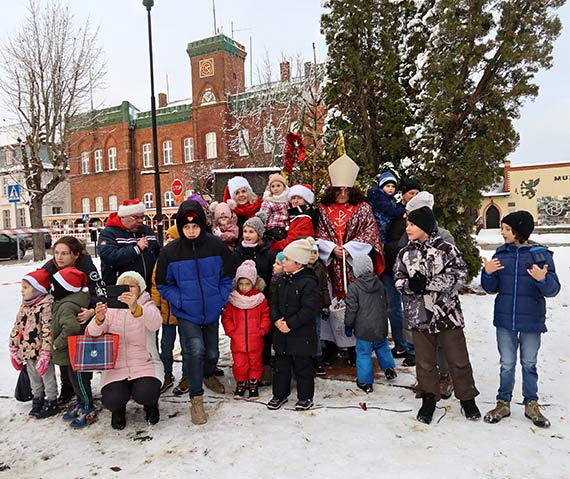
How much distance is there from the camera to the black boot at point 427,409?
3521mm

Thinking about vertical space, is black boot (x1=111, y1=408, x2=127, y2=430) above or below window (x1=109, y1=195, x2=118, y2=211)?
below

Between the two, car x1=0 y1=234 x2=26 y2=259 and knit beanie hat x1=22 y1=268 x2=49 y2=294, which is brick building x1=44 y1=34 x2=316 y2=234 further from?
knit beanie hat x1=22 y1=268 x2=49 y2=294

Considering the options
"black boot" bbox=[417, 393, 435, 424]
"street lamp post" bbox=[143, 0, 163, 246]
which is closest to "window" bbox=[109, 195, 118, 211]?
"street lamp post" bbox=[143, 0, 163, 246]

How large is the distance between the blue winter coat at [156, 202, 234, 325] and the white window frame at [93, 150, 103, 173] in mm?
39047

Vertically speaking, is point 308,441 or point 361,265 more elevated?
point 361,265

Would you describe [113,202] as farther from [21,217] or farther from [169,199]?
[21,217]

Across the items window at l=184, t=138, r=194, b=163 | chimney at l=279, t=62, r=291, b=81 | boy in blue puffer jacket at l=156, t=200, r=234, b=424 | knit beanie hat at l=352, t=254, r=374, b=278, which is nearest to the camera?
boy in blue puffer jacket at l=156, t=200, r=234, b=424

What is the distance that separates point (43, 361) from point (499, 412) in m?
3.86

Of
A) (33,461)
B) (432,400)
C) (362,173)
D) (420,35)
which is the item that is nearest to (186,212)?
(33,461)

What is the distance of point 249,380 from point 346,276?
1.46 meters

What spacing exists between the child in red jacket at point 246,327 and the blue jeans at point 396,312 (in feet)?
5.33

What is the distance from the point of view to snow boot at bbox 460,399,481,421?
352 cm

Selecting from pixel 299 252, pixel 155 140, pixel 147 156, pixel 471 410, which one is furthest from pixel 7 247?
pixel 471 410

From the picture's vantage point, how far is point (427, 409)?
355 centimetres
